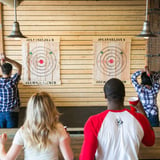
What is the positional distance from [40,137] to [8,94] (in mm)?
1553

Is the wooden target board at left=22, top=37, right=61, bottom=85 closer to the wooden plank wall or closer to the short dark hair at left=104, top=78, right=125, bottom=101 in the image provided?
the wooden plank wall

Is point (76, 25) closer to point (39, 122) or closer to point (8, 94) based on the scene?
point (8, 94)

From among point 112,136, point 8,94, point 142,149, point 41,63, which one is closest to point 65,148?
point 112,136

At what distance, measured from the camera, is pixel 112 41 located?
4.78 m

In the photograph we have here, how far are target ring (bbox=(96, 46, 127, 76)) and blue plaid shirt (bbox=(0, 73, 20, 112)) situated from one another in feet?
8.71

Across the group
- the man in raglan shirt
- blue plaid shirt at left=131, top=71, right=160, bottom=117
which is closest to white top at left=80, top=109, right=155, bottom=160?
the man in raglan shirt

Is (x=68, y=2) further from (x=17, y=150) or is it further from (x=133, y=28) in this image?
(x=17, y=150)

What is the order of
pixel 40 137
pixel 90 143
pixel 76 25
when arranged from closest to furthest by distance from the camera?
pixel 90 143
pixel 40 137
pixel 76 25

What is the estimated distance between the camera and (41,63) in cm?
486

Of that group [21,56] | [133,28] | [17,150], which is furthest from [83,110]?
[17,150]

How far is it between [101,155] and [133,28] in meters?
4.13

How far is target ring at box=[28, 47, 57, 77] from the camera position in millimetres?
4812

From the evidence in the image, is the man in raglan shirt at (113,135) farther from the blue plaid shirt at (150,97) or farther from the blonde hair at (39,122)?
the blue plaid shirt at (150,97)

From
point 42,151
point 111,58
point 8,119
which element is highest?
point 111,58
